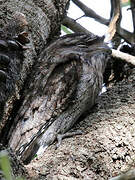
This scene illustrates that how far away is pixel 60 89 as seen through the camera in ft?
7.74

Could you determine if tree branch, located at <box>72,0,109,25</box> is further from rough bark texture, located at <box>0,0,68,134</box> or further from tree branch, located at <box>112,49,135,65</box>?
rough bark texture, located at <box>0,0,68,134</box>

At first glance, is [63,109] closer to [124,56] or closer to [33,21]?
[33,21]

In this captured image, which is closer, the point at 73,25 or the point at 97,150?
the point at 97,150

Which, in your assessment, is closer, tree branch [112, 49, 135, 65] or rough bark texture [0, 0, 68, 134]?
rough bark texture [0, 0, 68, 134]

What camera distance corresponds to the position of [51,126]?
7.09 ft

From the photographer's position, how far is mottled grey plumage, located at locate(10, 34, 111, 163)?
204cm

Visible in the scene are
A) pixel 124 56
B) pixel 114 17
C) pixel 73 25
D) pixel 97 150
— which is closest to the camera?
pixel 97 150

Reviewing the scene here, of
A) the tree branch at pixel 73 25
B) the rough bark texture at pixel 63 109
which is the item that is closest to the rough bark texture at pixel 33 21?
the rough bark texture at pixel 63 109

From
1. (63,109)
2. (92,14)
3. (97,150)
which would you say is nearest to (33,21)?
(63,109)

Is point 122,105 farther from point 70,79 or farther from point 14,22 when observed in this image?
point 14,22

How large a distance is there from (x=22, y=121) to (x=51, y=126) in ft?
0.60

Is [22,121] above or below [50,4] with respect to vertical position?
below

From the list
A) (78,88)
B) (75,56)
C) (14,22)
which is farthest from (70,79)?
(14,22)

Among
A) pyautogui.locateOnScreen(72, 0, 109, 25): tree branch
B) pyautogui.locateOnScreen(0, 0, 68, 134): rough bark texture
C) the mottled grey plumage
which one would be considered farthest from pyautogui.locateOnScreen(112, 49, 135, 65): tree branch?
pyautogui.locateOnScreen(72, 0, 109, 25): tree branch
